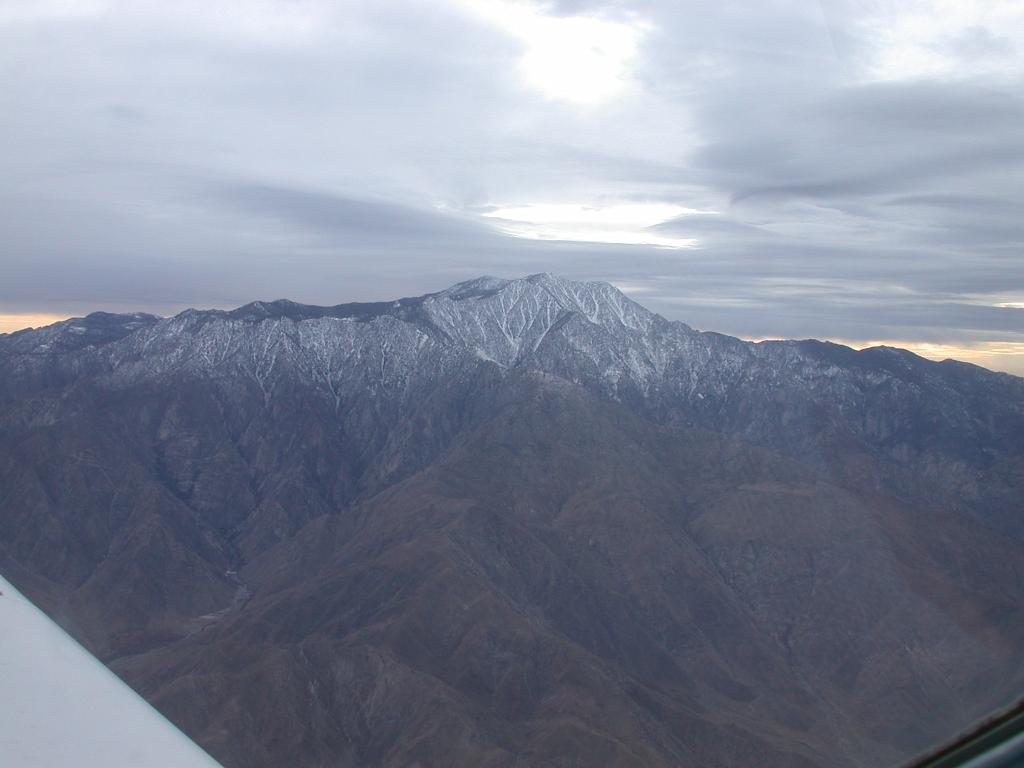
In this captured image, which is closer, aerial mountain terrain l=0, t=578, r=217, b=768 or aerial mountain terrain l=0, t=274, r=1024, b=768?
aerial mountain terrain l=0, t=578, r=217, b=768

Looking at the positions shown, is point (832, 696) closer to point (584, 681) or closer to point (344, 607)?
point (584, 681)

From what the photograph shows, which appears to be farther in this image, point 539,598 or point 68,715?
point 539,598

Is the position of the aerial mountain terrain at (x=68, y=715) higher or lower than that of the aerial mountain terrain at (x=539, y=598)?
higher

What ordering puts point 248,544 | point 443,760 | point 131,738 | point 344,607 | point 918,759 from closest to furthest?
point 918,759
point 131,738
point 443,760
point 344,607
point 248,544

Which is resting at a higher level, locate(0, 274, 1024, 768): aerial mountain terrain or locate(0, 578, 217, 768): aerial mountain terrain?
locate(0, 578, 217, 768): aerial mountain terrain

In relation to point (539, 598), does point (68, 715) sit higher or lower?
higher

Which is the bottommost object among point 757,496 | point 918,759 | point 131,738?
point 757,496

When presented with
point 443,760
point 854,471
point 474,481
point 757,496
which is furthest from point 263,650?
point 854,471

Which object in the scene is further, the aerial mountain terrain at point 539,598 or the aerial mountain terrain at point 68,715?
the aerial mountain terrain at point 539,598

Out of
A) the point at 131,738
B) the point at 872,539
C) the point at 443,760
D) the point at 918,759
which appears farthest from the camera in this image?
the point at 872,539

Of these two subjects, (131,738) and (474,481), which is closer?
(131,738)

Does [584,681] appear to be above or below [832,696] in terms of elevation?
above
